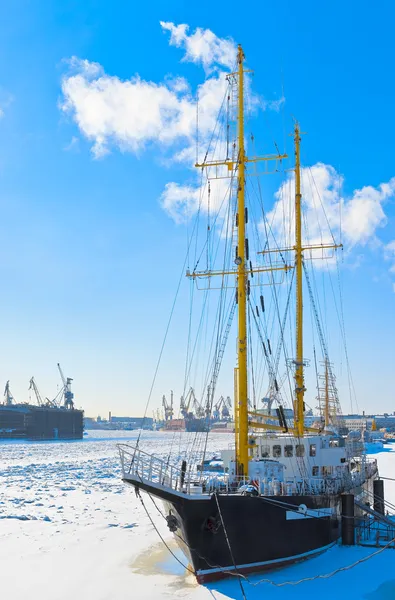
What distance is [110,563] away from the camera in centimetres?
2431

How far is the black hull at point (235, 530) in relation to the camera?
21188 mm

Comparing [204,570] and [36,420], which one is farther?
[36,420]

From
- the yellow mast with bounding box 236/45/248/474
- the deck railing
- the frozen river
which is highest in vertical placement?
the yellow mast with bounding box 236/45/248/474

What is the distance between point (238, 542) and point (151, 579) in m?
3.84

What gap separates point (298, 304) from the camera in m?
38.3

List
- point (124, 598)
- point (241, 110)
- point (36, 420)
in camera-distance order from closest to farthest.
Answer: point (124, 598) < point (241, 110) < point (36, 420)

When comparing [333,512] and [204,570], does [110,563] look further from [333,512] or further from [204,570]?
[333,512]

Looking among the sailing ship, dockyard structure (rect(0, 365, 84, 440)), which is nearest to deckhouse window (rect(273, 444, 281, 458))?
the sailing ship

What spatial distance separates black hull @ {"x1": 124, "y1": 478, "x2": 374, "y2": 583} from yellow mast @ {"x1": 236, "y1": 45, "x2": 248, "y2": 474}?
311cm

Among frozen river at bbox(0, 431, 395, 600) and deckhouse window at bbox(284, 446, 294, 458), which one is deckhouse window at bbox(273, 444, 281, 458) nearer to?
deckhouse window at bbox(284, 446, 294, 458)

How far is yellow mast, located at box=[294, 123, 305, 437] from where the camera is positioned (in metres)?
36.5

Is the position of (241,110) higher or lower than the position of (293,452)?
higher

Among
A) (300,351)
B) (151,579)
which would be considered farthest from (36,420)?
(151,579)

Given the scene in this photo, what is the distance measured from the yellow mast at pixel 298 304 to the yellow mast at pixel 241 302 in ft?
33.3
